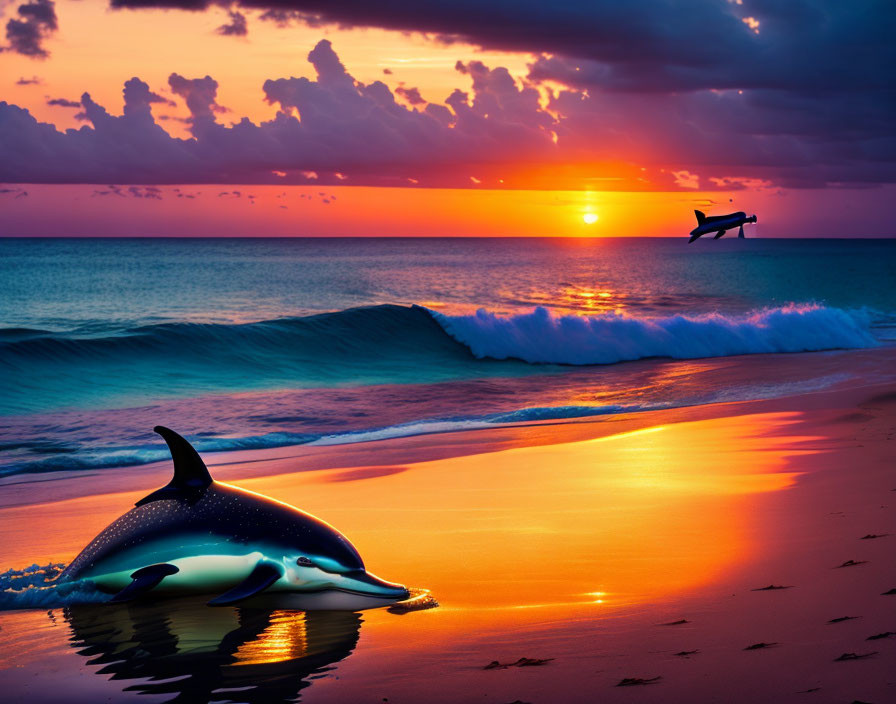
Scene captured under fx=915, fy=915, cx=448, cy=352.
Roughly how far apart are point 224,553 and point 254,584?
353mm

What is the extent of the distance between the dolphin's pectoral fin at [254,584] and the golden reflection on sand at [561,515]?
901 mm

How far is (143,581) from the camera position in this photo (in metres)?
4.48

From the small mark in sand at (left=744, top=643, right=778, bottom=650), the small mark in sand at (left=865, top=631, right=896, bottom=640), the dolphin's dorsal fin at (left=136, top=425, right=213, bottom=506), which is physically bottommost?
the small mark in sand at (left=865, top=631, right=896, bottom=640)

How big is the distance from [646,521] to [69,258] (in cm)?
10095

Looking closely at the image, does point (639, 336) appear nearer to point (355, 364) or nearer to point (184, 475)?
point (355, 364)

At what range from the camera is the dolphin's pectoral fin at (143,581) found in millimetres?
4426

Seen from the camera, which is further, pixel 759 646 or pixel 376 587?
pixel 376 587

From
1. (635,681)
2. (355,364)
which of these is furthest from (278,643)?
(355,364)

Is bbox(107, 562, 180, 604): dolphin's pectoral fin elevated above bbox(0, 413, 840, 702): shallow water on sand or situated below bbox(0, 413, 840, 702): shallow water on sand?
above

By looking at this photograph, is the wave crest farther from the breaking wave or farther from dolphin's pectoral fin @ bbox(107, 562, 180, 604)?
dolphin's pectoral fin @ bbox(107, 562, 180, 604)

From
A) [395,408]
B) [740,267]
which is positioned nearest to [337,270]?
[740,267]

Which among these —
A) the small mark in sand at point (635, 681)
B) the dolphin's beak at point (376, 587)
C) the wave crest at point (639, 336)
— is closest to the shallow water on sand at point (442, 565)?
the dolphin's beak at point (376, 587)

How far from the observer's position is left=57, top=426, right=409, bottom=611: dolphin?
14.8 feet

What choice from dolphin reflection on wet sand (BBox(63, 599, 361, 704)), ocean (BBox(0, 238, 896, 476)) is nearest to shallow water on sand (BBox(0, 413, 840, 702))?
dolphin reflection on wet sand (BBox(63, 599, 361, 704))
